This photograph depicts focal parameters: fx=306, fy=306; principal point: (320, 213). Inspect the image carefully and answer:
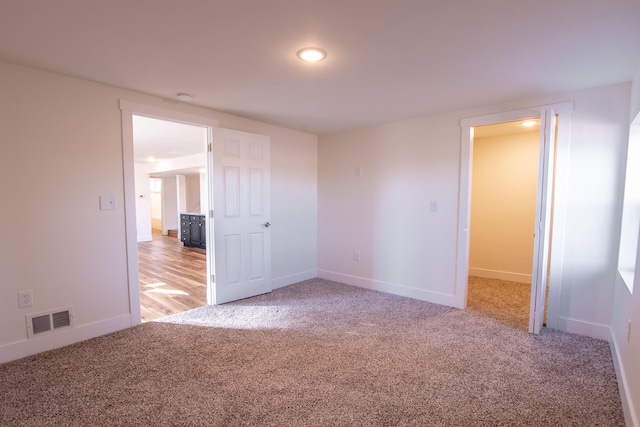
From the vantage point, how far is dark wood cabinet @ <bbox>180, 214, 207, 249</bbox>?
7.33m

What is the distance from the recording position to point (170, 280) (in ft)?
14.9

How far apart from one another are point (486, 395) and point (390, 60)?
2266 mm

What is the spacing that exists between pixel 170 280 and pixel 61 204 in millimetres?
2348

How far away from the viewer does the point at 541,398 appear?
6.13 ft

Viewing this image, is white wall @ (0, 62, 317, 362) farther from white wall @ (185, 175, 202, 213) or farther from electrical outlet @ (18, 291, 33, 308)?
white wall @ (185, 175, 202, 213)

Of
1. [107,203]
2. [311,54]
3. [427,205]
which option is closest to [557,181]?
[427,205]

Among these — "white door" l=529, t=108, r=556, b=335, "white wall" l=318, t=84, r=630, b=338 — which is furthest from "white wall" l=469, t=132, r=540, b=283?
"white door" l=529, t=108, r=556, b=335

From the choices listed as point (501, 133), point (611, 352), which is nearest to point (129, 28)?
point (611, 352)

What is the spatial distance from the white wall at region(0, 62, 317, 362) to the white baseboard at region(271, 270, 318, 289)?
70.3 inches

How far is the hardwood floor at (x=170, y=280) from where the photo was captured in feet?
11.3

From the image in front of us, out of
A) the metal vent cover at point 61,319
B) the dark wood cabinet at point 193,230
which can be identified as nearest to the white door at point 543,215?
the metal vent cover at point 61,319

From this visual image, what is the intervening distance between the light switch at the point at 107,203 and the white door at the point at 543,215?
3730 millimetres

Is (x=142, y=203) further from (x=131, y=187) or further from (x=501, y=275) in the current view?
(x=501, y=275)

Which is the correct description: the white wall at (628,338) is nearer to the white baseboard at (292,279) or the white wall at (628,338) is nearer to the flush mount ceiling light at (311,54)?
the flush mount ceiling light at (311,54)
